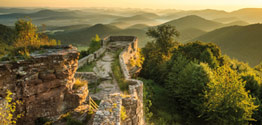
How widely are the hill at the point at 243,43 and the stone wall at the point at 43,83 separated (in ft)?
A: 227

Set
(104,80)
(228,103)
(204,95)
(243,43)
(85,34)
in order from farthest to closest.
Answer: (85,34)
(243,43)
(204,95)
(104,80)
(228,103)

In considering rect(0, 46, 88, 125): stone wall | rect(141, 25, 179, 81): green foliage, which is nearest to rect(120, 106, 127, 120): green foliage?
rect(0, 46, 88, 125): stone wall

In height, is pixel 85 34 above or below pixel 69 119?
below

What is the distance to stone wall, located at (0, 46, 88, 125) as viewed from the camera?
23.8ft

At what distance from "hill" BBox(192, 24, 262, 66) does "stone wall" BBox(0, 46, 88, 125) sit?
69162 mm

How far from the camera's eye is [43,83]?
26.8 feet

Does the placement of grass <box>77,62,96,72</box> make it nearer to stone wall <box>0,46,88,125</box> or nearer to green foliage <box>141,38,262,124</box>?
green foliage <box>141,38,262,124</box>

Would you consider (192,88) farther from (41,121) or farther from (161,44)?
(161,44)

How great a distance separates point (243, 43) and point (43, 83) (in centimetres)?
9385

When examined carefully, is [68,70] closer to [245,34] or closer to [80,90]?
[80,90]

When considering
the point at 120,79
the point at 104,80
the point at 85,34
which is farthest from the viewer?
the point at 85,34

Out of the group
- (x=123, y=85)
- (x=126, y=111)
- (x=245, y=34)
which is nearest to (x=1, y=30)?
(x=123, y=85)

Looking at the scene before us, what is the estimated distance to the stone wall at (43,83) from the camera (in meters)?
7.25

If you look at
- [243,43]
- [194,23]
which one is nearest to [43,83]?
[243,43]
